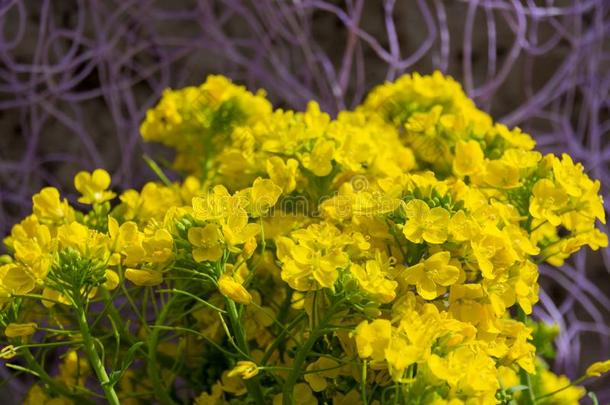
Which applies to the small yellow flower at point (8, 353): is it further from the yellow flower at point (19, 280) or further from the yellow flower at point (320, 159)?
the yellow flower at point (320, 159)

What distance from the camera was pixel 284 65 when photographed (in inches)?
51.1

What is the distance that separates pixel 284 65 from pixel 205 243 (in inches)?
32.7

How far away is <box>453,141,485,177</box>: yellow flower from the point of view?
0.63 m

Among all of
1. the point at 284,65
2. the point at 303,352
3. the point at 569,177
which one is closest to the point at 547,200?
the point at 569,177

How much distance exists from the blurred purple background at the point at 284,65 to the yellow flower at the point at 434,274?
2.67ft

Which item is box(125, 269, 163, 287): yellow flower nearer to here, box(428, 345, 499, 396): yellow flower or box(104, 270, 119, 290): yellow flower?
box(104, 270, 119, 290): yellow flower

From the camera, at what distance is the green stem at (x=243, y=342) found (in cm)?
53

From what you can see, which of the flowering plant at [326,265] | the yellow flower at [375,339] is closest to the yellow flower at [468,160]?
the flowering plant at [326,265]

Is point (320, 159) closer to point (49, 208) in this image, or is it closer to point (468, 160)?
point (468, 160)

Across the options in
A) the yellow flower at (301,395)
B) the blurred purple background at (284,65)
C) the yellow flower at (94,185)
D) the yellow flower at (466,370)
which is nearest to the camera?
the yellow flower at (466,370)

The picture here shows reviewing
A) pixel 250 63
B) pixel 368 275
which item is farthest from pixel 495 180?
pixel 250 63

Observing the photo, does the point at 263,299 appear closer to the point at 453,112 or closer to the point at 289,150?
the point at 289,150

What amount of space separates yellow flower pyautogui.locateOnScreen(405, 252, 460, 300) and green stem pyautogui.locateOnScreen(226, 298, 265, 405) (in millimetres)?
120

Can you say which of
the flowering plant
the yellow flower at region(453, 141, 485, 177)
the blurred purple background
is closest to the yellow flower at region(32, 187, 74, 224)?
the flowering plant
